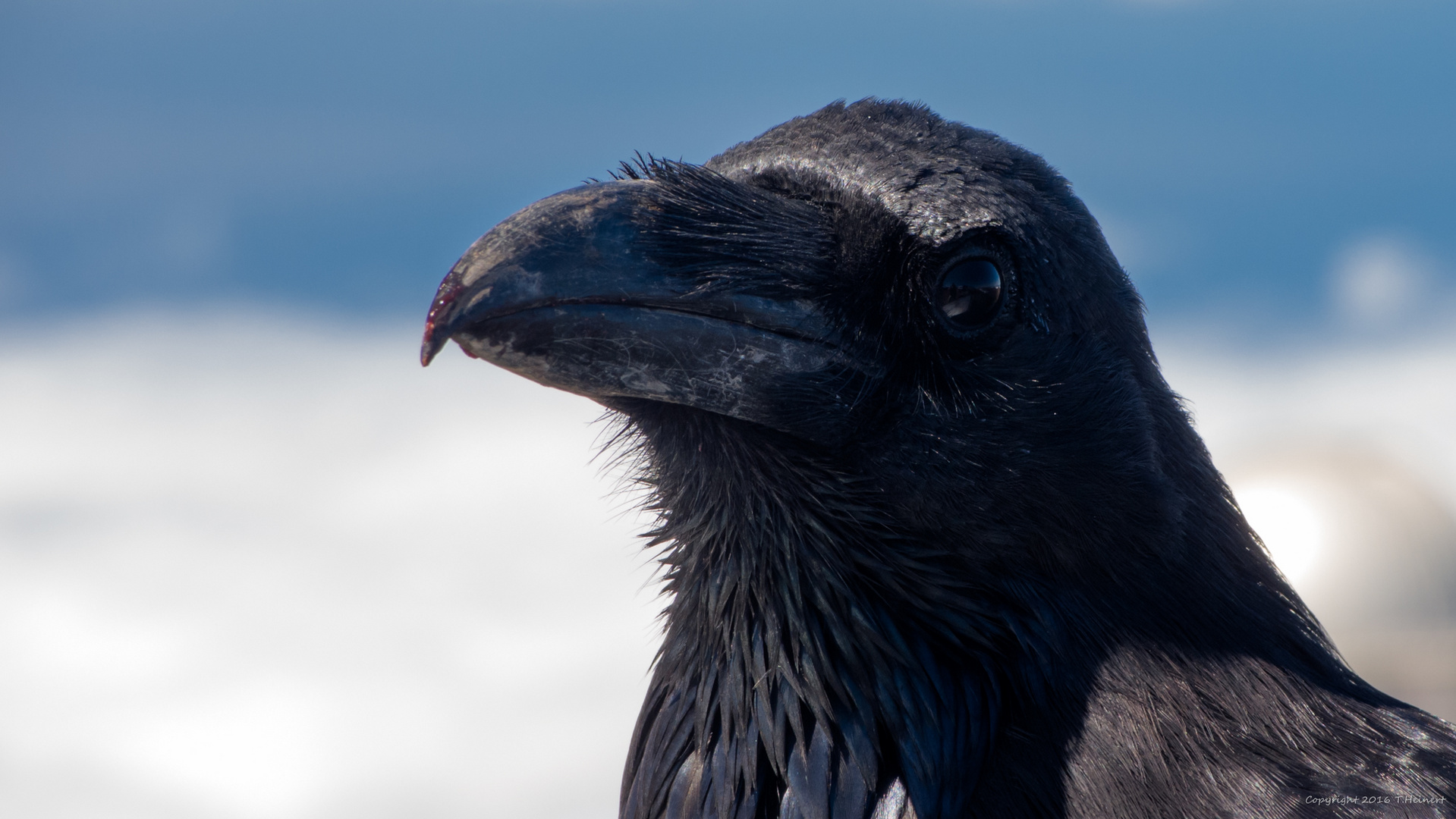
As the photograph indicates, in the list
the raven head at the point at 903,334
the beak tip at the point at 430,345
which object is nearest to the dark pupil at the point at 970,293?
the raven head at the point at 903,334

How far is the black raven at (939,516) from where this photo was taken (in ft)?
12.6

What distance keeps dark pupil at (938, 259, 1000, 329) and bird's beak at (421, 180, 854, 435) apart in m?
0.37

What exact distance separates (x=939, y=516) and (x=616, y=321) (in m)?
1.23

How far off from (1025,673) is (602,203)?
201 centimetres

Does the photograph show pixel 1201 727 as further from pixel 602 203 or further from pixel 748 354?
pixel 602 203

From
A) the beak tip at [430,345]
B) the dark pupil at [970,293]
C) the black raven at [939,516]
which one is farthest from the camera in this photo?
the dark pupil at [970,293]

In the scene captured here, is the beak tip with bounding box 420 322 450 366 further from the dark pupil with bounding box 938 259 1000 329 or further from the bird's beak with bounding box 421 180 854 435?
the dark pupil with bounding box 938 259 1000 329

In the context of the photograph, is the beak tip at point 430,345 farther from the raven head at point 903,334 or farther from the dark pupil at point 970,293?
the dark pupil at point 970,293

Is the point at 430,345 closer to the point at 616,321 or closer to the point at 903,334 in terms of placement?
the point at 616,321

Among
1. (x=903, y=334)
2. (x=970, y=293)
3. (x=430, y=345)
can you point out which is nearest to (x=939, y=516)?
(x=903, y=334)

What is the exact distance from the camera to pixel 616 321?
3754 mm

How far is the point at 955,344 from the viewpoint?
4047 mm

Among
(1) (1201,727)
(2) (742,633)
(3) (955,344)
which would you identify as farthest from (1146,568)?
(2) (742,633)

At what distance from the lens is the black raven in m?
3.84
